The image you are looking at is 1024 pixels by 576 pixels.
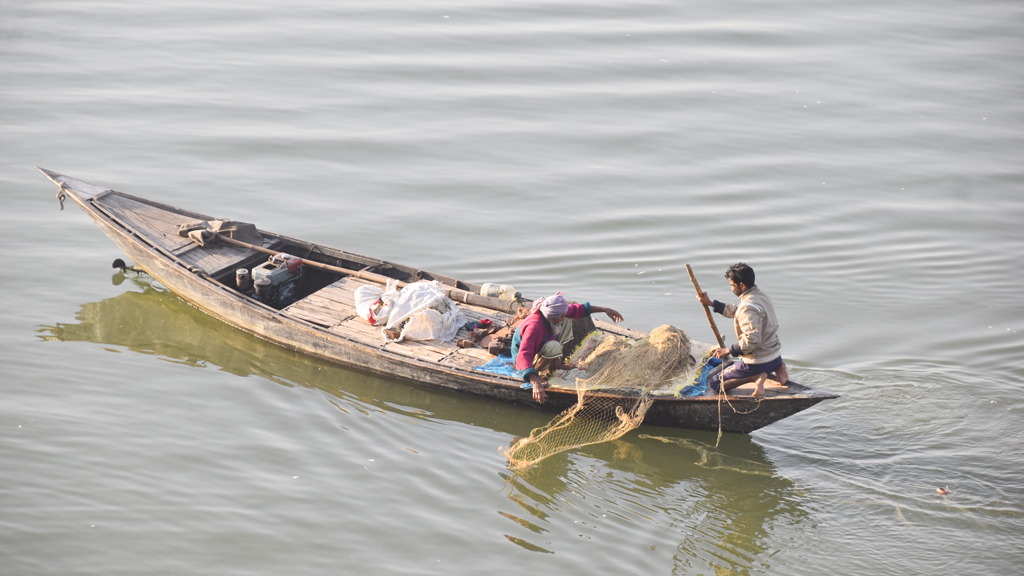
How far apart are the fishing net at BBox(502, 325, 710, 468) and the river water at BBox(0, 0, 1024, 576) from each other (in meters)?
0.27

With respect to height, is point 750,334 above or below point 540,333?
above

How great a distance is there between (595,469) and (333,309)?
386 cm

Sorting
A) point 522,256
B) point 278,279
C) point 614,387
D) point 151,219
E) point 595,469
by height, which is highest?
point 151,219

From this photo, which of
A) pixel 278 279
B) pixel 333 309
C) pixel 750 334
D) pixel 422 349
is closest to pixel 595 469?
pixel 750 334

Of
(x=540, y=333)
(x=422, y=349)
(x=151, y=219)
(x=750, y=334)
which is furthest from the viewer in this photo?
(x=151, y=219)

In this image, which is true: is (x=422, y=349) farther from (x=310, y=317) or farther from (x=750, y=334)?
(x=750, y=334)

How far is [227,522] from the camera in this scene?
25.4 feet

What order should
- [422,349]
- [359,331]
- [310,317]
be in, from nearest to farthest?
[422,349], [359,331], [310,317]

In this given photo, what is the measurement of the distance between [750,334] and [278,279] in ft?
19.8

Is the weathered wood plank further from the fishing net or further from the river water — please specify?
the fishing net

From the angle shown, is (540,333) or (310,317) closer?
(540,333)

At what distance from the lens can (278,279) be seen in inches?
431

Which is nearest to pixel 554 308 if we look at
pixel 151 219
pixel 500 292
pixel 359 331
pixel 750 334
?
pixel 500 292

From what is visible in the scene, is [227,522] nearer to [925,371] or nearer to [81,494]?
[81,494]
